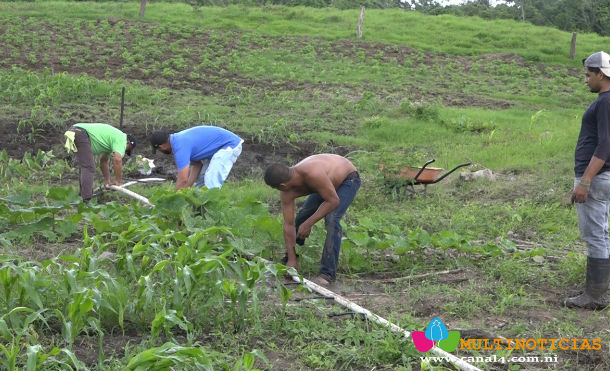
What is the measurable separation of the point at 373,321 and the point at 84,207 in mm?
3373

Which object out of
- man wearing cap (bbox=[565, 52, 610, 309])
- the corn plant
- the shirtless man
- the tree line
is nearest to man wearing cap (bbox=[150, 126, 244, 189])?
the shirtless man

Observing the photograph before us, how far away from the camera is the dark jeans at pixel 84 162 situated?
973cm

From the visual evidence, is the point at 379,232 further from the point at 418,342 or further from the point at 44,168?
the point at 44,168

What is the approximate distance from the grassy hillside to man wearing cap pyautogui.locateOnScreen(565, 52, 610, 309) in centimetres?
29

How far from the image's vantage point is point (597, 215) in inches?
236

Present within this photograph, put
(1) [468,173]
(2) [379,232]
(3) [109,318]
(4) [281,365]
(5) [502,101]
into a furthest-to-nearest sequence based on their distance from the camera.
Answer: (5) [502,101] < (1) [468,173] < (2) [379,232] < (3) [109,318] < (4) [281,365]

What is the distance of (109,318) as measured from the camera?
517 cm

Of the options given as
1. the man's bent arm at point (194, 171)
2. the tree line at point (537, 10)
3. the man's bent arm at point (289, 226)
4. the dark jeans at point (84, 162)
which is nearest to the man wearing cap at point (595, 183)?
the man's bent arm at point (289, 226)

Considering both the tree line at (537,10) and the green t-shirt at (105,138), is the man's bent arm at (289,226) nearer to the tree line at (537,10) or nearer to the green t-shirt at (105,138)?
the green t-shirt at (105,138)

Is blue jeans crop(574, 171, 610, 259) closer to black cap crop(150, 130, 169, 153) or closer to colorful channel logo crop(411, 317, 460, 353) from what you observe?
colorful channel logo crop(411, 317, 460, 353)

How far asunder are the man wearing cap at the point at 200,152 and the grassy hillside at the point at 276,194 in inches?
13.6

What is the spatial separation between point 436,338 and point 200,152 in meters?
4.53

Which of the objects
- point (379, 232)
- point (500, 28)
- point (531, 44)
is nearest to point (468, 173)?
point (379, 232)

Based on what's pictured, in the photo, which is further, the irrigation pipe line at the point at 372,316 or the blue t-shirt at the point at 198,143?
the blue t-shirt at the point at 198,143
